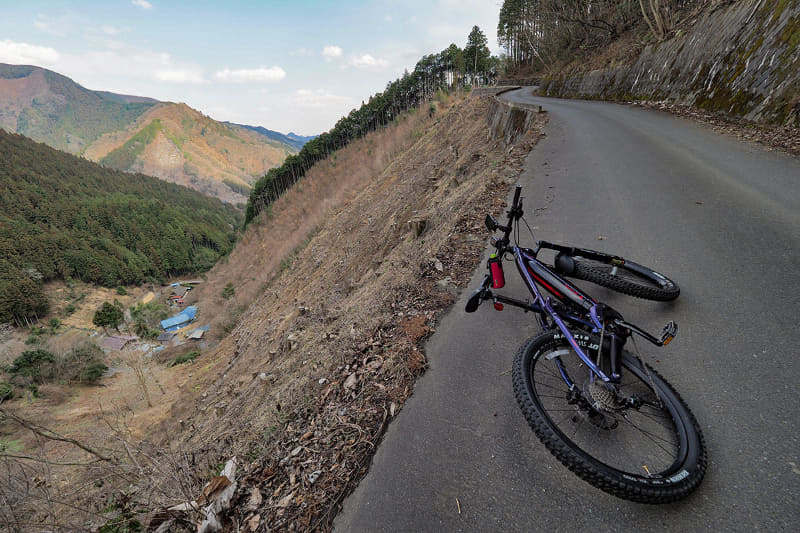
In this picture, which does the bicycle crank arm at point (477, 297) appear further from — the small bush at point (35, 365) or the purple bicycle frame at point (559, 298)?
the small bush at point (35, 365)

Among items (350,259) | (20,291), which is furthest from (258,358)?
(20,291)

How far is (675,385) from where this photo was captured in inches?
102

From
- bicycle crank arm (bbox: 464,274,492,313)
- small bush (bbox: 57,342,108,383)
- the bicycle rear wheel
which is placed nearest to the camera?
bicycle crank arm (bbox: 464,274,492,313)

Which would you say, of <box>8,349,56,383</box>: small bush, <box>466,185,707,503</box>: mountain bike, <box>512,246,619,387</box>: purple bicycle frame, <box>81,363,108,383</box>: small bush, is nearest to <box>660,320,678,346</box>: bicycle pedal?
<box>466,185,707,503</box>: mountain bike

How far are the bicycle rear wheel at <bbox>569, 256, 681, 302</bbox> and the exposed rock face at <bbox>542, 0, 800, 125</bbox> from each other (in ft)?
27.0

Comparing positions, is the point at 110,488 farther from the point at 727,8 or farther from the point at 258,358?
the point at 727,8

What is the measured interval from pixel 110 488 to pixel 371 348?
2576 millimetres

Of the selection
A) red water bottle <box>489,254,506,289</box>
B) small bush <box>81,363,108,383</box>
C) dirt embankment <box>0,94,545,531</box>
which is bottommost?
small bush <box>81,363,108,383</box>

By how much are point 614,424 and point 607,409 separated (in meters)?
0.20

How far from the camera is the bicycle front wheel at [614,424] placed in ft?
5.87

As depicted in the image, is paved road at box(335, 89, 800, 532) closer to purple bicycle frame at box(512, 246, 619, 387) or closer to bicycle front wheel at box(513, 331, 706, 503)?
bicycle front wheel at box(513, 331, 706, 503)

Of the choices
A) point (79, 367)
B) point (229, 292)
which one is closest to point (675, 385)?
point (229, 292)

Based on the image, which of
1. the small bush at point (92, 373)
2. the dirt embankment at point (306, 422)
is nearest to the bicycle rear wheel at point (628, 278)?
the dirt embankment at point (306, 422)

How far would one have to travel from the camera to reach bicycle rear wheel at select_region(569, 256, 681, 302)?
3387 millimetres
